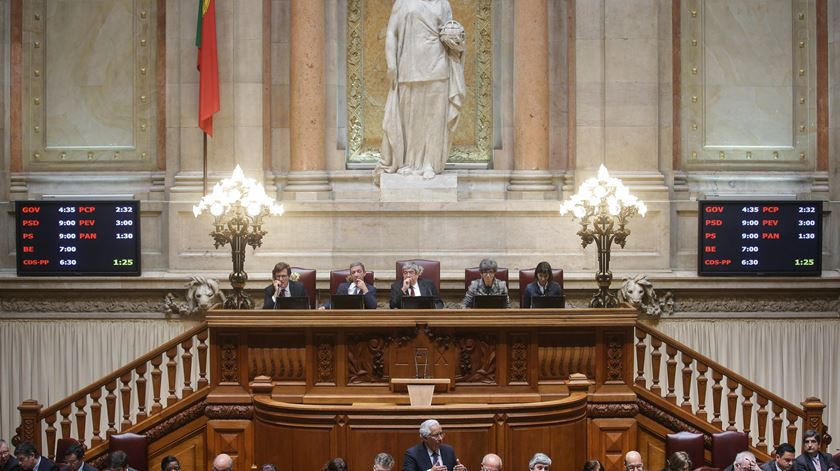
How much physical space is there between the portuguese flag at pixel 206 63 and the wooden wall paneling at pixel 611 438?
16.7 feet

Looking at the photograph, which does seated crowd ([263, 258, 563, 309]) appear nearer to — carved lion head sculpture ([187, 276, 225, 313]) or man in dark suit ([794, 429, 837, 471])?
carved lion head sculpture ([187, 276, 225, 313])

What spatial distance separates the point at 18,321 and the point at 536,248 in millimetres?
5140

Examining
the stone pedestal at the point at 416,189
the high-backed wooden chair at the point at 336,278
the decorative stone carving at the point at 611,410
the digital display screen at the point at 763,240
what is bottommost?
the decorative stone carving at the point at 611,410

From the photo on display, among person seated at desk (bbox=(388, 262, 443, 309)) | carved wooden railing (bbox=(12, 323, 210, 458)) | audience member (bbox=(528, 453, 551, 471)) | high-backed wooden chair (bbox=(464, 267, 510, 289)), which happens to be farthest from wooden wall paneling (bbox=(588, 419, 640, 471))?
carved wooden railing (bbox=(12, 323, 210, 458))

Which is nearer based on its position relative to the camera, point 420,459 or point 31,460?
point 420,459

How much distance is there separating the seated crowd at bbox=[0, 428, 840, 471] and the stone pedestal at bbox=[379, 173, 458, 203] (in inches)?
163

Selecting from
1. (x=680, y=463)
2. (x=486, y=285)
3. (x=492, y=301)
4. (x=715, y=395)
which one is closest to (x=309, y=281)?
(x=486, y=285)

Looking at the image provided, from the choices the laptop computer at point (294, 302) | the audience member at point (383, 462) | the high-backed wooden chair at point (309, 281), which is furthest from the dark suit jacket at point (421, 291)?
the audience member at point (383, 462)

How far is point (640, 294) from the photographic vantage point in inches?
524

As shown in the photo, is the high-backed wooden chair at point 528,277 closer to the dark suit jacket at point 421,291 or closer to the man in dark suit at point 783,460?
the dark suit jacket at point 421,291

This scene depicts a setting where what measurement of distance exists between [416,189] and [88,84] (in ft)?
11.7

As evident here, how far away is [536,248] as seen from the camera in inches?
542

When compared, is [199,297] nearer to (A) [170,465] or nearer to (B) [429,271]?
(B) [429,271]

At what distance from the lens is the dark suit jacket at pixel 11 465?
1029 cm
